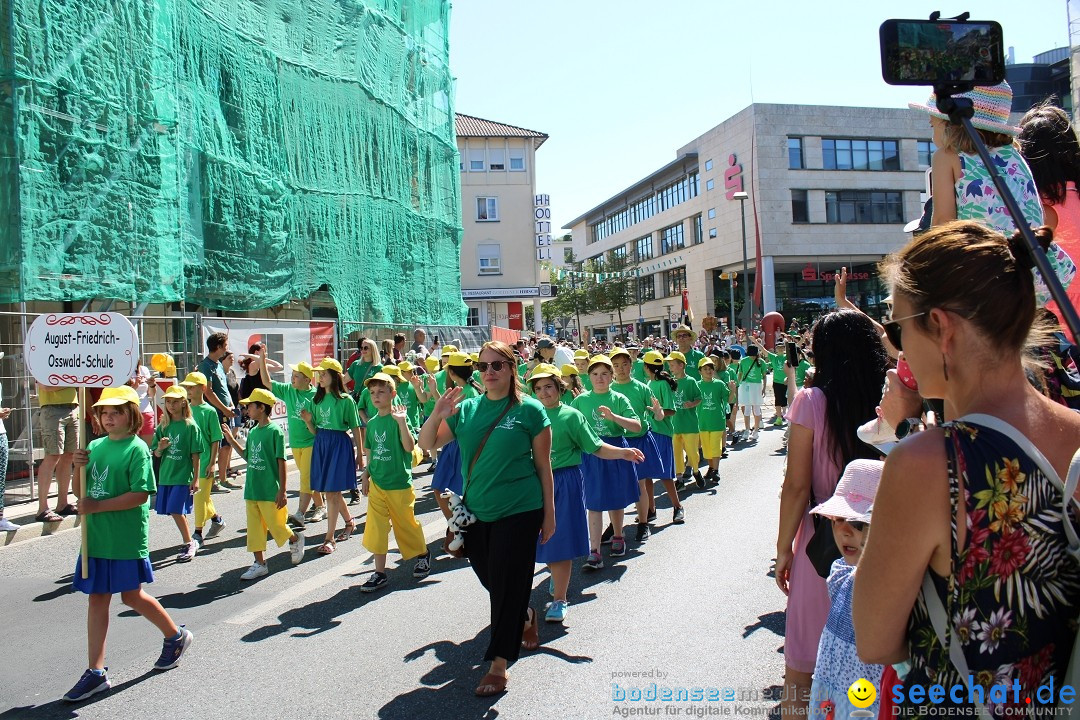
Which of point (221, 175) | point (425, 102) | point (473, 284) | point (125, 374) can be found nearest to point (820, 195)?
point (473, 284)

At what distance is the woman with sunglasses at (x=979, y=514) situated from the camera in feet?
4.91

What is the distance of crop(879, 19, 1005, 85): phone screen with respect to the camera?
205 cm

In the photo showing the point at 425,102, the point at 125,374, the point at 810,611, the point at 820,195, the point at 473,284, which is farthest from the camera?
the point at 820,195

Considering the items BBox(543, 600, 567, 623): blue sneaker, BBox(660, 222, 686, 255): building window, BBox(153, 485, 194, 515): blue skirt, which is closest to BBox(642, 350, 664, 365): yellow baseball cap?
BBox(543, 600, 567, 623): blue sneaker

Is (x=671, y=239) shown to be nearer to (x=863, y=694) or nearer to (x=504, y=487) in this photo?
(x=504, y=487)

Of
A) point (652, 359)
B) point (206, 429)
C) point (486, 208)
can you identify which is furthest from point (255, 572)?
point (486, 208)

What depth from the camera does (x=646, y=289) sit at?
69938 millimetres

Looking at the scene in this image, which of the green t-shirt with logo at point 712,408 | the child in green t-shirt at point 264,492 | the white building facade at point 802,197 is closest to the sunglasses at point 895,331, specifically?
the child in green t-shirt at point 264,492

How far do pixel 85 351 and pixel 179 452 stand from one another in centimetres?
200

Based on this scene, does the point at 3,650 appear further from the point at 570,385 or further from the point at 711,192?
the point at 711,192

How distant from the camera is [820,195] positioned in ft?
166

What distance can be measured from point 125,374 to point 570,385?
4.47 meters

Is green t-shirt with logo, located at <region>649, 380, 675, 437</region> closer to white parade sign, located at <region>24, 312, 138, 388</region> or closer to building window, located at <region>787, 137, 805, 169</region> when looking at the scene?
white parade sign, located at <region>24, 312, 138, 388</region>

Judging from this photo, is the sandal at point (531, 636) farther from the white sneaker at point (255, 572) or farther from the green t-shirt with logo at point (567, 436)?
the white sneaker at point (255, 572)
